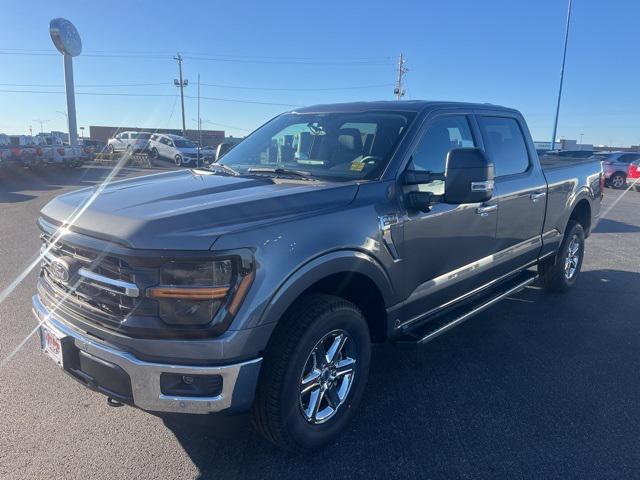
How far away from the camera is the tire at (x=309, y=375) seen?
244 cm

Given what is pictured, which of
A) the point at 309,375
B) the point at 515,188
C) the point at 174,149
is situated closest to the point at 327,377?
the point at 309,375

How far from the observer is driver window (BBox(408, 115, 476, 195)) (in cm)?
329

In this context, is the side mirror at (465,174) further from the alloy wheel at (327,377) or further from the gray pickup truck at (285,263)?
the alloy wheel at (327,377)

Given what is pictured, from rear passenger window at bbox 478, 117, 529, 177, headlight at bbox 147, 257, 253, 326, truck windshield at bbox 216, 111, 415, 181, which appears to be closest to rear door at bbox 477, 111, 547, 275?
rear passenger window at bbox 478, 117, 529, 177

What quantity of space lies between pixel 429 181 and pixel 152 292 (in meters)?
1.87

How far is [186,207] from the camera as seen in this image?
96.0 inches

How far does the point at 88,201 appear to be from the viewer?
268 centimetres

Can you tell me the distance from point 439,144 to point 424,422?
1.90 m

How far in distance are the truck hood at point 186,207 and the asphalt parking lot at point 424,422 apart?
1.00 m

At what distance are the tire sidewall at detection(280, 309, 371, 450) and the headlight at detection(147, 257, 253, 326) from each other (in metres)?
0.48

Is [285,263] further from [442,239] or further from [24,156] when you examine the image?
[24,156]

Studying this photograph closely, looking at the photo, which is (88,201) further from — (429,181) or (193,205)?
(429,181)

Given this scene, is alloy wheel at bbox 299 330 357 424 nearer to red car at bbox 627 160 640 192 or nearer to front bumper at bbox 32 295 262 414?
front bumper at bbox 32 295 262 414

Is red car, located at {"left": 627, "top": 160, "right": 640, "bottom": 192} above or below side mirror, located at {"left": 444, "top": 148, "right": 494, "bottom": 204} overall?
below
